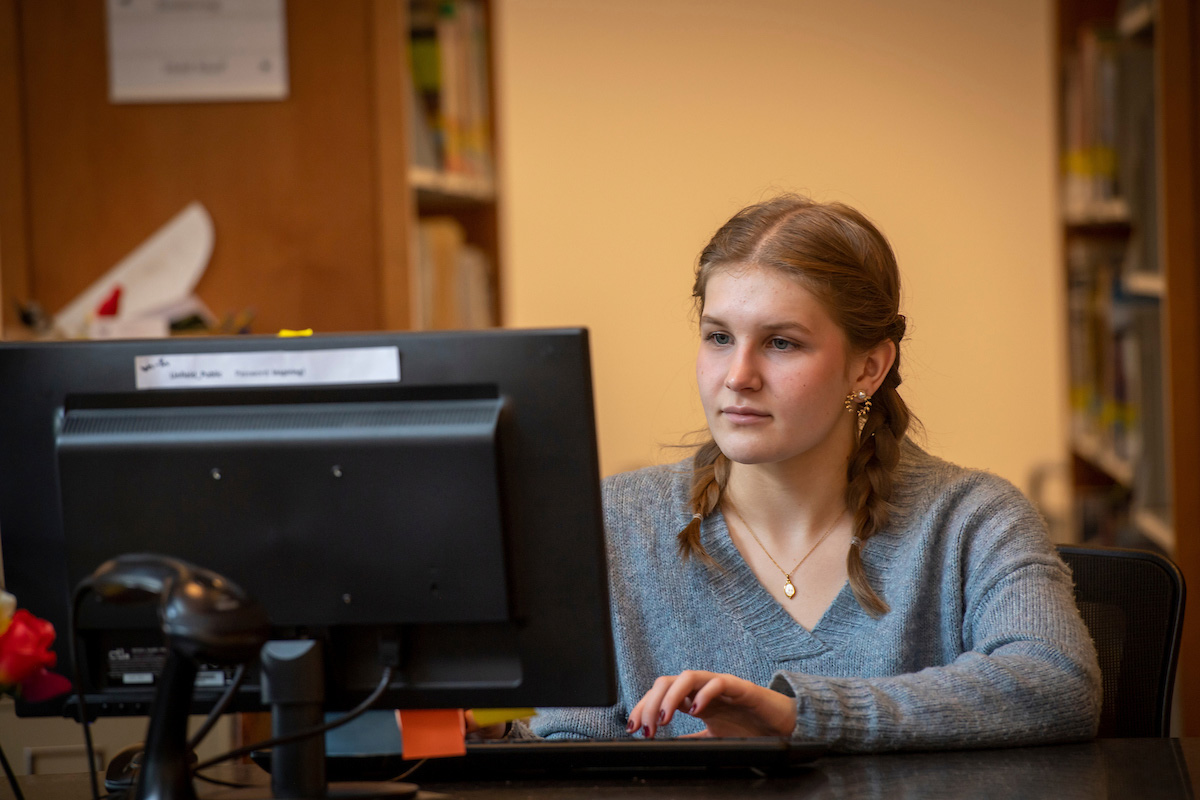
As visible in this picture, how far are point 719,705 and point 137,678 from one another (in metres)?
0.49

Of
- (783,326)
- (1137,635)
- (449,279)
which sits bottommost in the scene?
(1137,635)

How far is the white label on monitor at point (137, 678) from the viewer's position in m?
0.95

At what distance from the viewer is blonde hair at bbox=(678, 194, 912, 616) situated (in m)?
1.45

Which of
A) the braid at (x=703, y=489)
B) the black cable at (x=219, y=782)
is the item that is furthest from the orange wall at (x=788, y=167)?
the black cable at (x=219, y=782)

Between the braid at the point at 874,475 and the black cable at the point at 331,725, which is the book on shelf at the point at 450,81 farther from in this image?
the black cable at the point at 331,725

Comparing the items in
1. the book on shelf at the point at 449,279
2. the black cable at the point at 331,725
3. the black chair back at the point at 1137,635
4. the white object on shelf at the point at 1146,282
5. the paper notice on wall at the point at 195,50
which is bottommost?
the black chair back at the point at 1137,635

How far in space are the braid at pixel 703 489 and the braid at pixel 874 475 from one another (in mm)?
160

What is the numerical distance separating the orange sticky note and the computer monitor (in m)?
0.04

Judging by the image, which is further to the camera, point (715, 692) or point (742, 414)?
point (742, 414)

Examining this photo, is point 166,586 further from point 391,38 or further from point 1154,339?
point 1154,339

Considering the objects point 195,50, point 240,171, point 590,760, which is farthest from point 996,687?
point 195,50

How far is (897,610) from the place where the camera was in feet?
4.60

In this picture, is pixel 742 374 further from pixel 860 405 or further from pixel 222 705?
pixel 222 705

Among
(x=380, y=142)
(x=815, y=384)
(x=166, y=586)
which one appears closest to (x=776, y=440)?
(x=815, y=384)
